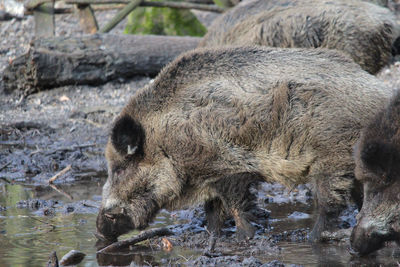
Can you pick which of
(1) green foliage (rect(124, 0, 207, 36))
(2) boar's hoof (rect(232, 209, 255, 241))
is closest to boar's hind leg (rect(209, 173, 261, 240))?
(2) boar's hoof (rect(232, 209, 255, 241))

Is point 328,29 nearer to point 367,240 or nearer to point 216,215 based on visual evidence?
point 216,215

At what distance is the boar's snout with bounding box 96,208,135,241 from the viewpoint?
6629 millimetres

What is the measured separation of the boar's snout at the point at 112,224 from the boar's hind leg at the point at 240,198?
36.5 inches

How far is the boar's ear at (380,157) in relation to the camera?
5320 millimetres

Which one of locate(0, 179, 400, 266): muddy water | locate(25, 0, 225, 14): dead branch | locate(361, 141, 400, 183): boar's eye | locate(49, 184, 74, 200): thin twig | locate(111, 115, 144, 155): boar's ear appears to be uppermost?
locate(361, 141, 400, 183): boar's eye

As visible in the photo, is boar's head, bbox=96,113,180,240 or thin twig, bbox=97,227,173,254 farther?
boar's head, bbox=96,113,180,240

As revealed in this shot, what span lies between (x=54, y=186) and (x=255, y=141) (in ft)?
10.7

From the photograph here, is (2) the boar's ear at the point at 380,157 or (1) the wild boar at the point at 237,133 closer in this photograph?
(2) the boar's ear at the point at 380,157

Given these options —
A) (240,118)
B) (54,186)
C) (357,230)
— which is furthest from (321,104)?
(54,186)

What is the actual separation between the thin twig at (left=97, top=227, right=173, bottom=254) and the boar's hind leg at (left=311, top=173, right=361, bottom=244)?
135cm

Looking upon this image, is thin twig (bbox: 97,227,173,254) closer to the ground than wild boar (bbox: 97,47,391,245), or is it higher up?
closer to the ground

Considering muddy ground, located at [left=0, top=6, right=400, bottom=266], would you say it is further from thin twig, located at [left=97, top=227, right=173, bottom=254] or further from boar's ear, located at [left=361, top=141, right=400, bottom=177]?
boar's ear, located at [left=361, top=141, right=400, bottom=177]

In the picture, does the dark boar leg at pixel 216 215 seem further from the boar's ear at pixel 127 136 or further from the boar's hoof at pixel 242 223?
the boar's ear at pixel 127 136

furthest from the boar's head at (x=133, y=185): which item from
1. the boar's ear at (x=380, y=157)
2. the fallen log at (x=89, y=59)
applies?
the fallen log at (x=89, y=59)
